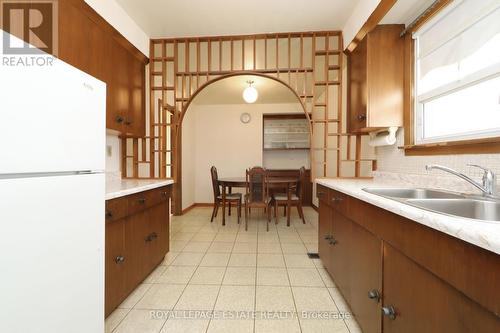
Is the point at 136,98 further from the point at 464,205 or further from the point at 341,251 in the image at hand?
the point at 464,205

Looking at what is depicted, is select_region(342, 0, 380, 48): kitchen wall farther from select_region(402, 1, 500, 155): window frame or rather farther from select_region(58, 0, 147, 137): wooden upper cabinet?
select_region(58, 0, 147, 137): wooden upper cabinet

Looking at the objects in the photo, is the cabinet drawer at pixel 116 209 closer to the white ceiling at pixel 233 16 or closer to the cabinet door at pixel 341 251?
the cabinet door at pixel 341 251

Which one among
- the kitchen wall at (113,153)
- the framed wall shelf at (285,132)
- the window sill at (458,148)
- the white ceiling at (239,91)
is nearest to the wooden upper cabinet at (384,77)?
the window sill at (458,148)

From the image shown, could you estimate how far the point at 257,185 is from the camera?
12.1 ft

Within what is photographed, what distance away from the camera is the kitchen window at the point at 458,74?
119cm

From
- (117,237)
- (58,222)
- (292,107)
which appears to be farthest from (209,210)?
(58,222)

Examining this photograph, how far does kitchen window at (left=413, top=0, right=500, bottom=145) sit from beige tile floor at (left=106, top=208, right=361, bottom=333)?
1.43 m

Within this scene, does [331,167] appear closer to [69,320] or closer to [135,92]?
[135,92]

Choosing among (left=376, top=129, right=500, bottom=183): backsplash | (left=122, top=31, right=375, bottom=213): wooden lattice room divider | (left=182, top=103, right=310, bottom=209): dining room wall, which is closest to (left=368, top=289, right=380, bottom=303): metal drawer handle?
(left=376, top=129, right=500, bottom=183): backsplash

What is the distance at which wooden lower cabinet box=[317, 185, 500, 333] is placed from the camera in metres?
0.58

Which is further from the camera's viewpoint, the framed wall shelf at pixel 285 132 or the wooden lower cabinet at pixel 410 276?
the framed wall shelf at pixel 285 132

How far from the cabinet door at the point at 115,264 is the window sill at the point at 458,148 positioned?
218 cm

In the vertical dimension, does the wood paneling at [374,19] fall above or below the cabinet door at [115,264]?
above

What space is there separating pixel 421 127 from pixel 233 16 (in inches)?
78.6
